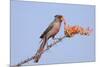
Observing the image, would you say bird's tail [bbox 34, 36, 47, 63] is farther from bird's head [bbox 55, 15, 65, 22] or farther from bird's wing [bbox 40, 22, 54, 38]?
bird's head [bbox 55, 15, 65, 22]

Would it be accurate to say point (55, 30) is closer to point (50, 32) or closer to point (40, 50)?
point (50, 32)

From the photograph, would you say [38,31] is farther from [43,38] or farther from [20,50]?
[20,50]

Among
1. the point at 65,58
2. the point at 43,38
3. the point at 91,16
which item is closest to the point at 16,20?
the point at 43,38

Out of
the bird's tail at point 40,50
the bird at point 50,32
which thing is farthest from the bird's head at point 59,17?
the bird's tail at point 40,50

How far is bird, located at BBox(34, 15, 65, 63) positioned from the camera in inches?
87.0

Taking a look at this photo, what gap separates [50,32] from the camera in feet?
7.43

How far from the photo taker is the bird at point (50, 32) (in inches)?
87.0

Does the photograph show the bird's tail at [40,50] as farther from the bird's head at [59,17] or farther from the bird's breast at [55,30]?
the bird's head at [59,17]

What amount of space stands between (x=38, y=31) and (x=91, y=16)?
680 mm

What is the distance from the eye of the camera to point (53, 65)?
229 cm

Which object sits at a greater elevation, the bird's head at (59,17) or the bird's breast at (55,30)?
the bird's head at (59,17)

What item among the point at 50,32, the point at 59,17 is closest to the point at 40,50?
the point at 50,32

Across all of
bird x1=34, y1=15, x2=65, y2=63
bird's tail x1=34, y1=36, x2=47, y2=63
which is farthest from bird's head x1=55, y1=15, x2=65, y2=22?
bird's tail x1=34, y1=36, x2=47, y2=63

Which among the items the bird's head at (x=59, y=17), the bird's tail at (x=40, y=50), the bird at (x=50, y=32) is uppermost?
the bird's head at (x=59, y=17)
